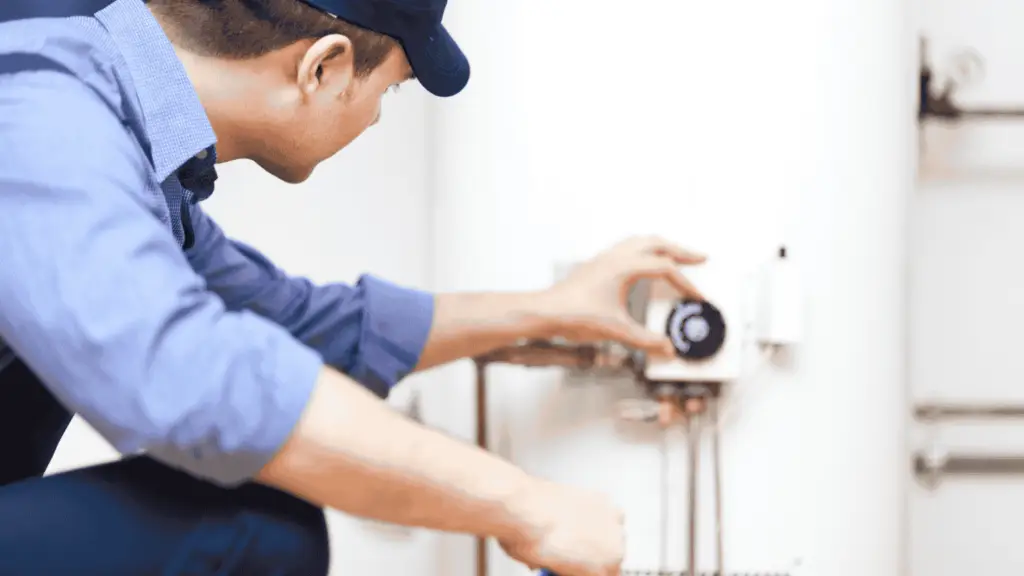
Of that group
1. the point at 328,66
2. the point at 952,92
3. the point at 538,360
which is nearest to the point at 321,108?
the point at 328,66

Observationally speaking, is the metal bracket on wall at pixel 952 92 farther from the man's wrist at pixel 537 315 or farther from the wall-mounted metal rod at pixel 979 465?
the man's wrist at pixel 537 315

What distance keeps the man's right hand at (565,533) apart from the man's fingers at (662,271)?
0.38m

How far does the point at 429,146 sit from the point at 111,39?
0.79m

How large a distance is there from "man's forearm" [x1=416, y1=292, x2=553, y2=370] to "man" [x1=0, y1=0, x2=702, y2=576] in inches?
9.8

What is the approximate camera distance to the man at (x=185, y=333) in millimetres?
574

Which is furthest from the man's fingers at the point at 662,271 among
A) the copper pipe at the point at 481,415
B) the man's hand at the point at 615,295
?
the copper pipe at the point at 481,415

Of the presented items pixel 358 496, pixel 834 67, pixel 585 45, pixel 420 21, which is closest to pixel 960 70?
pixel 834 67

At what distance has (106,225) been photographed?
0.58 meters

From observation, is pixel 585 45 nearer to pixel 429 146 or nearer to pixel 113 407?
pixel 429 146

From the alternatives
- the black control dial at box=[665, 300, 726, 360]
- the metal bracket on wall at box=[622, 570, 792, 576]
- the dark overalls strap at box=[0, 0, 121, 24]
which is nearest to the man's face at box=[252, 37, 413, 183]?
the dark overalls strap at box=[0, 0, 121, 24]

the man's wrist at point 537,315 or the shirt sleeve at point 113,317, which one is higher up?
the shirt sleeve at point 113,317

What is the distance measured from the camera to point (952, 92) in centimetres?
140

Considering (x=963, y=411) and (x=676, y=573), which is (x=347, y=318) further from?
(x=963, y=411)

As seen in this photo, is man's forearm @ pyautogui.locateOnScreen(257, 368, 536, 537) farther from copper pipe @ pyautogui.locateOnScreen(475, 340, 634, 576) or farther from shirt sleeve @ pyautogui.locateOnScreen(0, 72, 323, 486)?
copper pipe @ pyautogui.locateOnScreen(475, 340, 634, 576)
